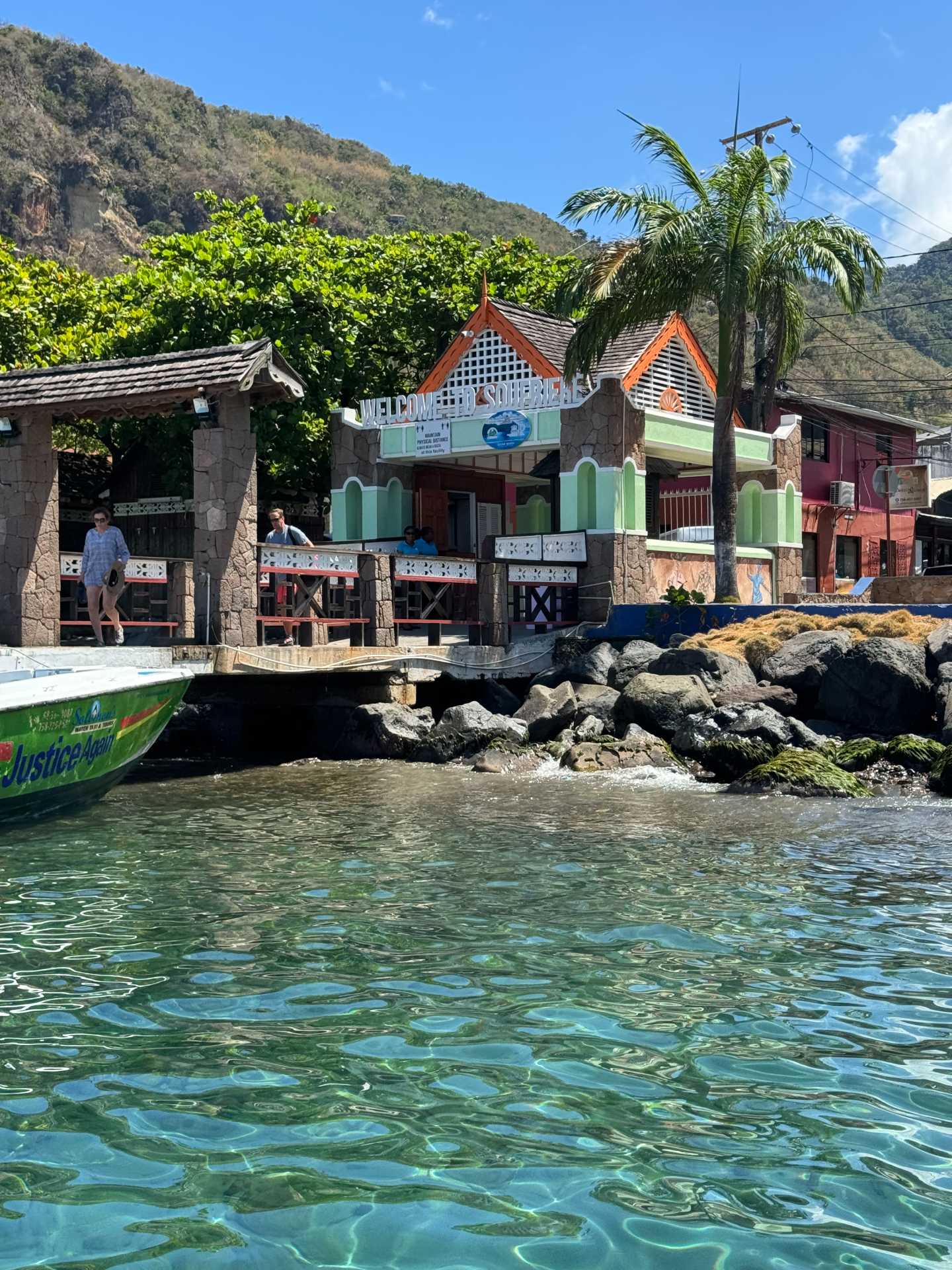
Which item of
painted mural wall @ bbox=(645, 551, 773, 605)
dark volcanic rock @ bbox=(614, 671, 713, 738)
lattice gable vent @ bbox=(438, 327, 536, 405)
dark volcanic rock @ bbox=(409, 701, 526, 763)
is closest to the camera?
dark volcanic rock @ bbox=(614, 671, 713, 738)

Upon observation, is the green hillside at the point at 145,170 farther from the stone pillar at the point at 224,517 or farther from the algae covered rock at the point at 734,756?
the algae covered rock at the point at 734,756

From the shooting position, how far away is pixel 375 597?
65.0ft

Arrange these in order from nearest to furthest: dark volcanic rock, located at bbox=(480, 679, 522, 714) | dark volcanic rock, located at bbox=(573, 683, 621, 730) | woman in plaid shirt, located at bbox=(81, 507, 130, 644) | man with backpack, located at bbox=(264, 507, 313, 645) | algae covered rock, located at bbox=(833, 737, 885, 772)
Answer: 1. algae covered rock, located at bbox=(833, 737, 885, 772)
2. woman in plaid shirt, located at bbox=(81, 507, 130, 644)
3. man with backpack, located at bbox=(264, 507, 313, 645)
4. dark volcanic rock, located at bbox=(573, 683, 621, 730)
5. dark volcanic rock, located at bbox=(480, 679, 522, 714)

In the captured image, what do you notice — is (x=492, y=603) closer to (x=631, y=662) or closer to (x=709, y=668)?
(x=631, y=662)

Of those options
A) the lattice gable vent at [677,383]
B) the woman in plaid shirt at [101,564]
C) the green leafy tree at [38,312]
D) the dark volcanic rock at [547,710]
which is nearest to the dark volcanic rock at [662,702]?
the dark volcanic rock at [547,710]

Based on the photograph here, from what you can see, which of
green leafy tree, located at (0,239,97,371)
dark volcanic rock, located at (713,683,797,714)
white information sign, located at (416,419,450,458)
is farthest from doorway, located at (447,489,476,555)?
dark volcanic rock, located at (713,683,797,714)

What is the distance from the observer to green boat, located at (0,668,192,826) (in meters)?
11.9

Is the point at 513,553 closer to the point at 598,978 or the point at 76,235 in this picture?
the point at 598,978

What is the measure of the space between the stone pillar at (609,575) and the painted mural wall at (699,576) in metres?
0.50

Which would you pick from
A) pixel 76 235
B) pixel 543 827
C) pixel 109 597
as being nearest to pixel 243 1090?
pixel 543 827

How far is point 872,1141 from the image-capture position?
4.79 m

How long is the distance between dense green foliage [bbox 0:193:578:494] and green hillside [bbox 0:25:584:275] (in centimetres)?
4012

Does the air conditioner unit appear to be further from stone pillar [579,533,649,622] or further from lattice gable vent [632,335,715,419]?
stone pillar [579,533,649,622]

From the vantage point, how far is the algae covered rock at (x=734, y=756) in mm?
16188
